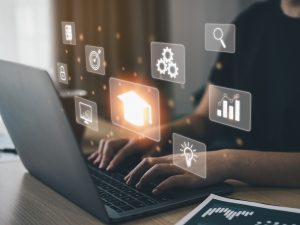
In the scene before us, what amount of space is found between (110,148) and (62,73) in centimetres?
38

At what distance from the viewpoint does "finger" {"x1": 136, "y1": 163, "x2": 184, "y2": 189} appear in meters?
1.14

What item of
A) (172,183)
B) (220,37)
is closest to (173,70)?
(220,37)

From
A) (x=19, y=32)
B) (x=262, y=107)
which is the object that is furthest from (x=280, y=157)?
(x=19, y=32)

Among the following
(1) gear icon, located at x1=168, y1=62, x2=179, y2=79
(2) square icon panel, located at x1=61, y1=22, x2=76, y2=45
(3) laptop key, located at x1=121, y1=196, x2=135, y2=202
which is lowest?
(3) laptop key, located at x1=121, y1=196, x2=135, y2=202

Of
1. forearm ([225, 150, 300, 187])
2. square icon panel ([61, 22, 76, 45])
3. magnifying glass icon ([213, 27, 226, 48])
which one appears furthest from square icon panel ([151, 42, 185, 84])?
square icon panel ([61, 22, 76, 45])

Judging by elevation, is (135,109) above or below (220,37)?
below

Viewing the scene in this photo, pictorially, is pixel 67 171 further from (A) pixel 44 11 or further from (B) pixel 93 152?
(A) pixel 44 11

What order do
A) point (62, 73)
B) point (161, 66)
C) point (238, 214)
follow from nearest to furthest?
point (238, 214)
point (161, 66)
point (62, 73)

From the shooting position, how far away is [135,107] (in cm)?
138

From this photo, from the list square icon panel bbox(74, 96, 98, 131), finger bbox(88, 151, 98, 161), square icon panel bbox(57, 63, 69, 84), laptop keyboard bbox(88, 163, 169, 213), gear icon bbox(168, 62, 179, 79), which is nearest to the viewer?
laptop keyboard bbox(88, 163, 169, 213)

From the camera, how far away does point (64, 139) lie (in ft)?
3.04

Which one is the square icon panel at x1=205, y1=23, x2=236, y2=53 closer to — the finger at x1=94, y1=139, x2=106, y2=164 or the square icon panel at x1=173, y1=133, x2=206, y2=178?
the square icon panel at x1=173, y1=133, x2=206, y2=178

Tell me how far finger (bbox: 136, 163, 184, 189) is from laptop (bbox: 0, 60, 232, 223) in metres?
0.03

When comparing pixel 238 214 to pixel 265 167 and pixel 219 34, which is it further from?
pixel 219 34
